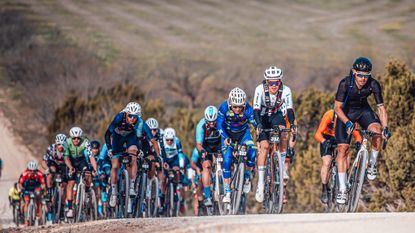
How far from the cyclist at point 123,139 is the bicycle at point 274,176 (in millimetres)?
3193

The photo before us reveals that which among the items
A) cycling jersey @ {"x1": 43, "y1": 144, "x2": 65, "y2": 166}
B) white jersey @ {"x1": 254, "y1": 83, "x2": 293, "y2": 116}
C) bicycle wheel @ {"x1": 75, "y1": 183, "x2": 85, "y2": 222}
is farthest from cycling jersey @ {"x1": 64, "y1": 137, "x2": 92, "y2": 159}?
white jersey @ {"x1": 254, "y1": 83, "x2": 293, "y2": 116}

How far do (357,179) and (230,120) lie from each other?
275cm

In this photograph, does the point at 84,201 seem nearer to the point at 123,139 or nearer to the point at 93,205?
the point at 93,205

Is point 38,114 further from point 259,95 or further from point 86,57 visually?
point 259,95

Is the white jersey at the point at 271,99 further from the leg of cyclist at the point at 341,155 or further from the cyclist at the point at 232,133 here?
the leg of cyclist at the point at 341,155

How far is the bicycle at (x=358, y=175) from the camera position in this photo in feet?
52.9

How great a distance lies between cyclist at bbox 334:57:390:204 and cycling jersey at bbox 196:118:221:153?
11.5 feet

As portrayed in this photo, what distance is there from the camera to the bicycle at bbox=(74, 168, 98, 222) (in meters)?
22.5

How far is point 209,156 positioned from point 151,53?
309 feet

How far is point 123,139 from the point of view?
19547 millimetres

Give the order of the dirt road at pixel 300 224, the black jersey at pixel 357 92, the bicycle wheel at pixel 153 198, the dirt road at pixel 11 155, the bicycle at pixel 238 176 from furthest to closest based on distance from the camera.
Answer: the dirt road at pixel 11 155, the bicycle wheel at pixel 153 198, the bicycle at pixel 238 176, the black jersey at pixel 357 92, the dirt road at pixel 300 224

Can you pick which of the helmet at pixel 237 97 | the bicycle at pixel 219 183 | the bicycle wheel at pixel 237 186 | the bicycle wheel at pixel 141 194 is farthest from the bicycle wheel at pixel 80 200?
the helmet at pixel 237 97

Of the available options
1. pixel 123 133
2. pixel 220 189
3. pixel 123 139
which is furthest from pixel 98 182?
pixel 220 189

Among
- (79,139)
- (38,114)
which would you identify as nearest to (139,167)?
(79,139)
